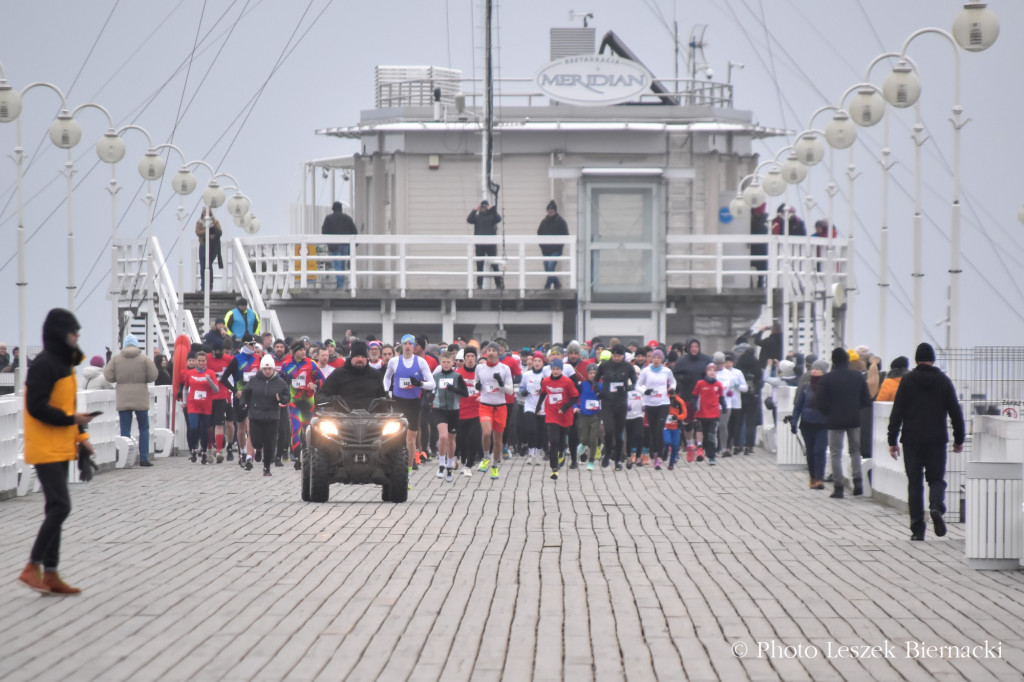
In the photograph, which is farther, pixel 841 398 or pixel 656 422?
pixel 656 422

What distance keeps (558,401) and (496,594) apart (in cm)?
1143

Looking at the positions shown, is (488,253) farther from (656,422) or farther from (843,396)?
(843,396)

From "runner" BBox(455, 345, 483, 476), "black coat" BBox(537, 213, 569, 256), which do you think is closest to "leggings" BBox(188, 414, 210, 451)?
"runner" BBox(455, 345, 483, 476)

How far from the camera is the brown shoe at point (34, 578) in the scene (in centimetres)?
977

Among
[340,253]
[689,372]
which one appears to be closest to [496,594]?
[689,372]

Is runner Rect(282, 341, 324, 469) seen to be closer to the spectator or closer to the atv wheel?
the spectator

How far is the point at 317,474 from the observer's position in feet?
53.2

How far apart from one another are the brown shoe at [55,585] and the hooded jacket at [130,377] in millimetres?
12014

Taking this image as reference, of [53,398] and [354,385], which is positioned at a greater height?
[53,398]

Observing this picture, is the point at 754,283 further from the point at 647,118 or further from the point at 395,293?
the point at 395,293

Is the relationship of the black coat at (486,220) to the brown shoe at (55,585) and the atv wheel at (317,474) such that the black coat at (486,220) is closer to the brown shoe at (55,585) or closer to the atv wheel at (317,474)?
the atv wheel at (317,474)

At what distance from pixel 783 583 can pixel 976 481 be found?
82.5 inches

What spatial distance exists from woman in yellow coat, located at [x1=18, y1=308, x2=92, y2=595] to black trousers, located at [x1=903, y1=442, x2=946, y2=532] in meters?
6.88

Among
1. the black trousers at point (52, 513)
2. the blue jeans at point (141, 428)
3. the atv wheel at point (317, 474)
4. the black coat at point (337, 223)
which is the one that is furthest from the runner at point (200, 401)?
the black coat at point (337, 223)
